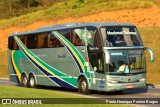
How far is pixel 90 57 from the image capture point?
23188mm

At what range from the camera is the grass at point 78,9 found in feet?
183

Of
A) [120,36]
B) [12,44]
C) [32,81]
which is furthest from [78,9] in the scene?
[120,36]

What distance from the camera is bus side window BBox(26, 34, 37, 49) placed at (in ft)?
93.3

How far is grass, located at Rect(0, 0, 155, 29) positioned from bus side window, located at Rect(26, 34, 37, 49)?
90.2ft

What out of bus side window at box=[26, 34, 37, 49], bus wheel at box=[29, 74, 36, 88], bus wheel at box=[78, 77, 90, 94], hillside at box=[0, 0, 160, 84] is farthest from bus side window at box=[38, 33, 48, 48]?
hillside at box=[0, 0, 160, 84]

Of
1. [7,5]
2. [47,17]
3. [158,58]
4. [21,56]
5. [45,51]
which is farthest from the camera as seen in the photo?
[7,5]

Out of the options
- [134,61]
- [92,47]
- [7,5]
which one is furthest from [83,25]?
[7,5]

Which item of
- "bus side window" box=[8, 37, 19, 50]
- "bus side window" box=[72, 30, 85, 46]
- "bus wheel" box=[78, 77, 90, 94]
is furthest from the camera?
"bus side window" box=[8, 37, 19, 50]

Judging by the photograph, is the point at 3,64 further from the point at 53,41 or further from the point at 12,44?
the point at 53,41

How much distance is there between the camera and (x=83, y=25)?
24.0 m

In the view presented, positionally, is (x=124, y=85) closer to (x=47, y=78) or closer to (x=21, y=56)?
(x=47, y=78)

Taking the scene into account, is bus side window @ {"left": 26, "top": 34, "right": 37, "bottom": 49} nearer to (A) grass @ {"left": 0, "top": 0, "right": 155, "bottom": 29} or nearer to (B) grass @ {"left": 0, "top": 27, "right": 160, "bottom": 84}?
(B) grass @ {"left": 0, "top": 27, "right": 160, "bottom": 84}

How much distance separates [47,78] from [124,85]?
6.56 metres

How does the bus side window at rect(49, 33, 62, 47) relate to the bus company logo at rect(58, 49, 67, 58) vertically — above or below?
above
